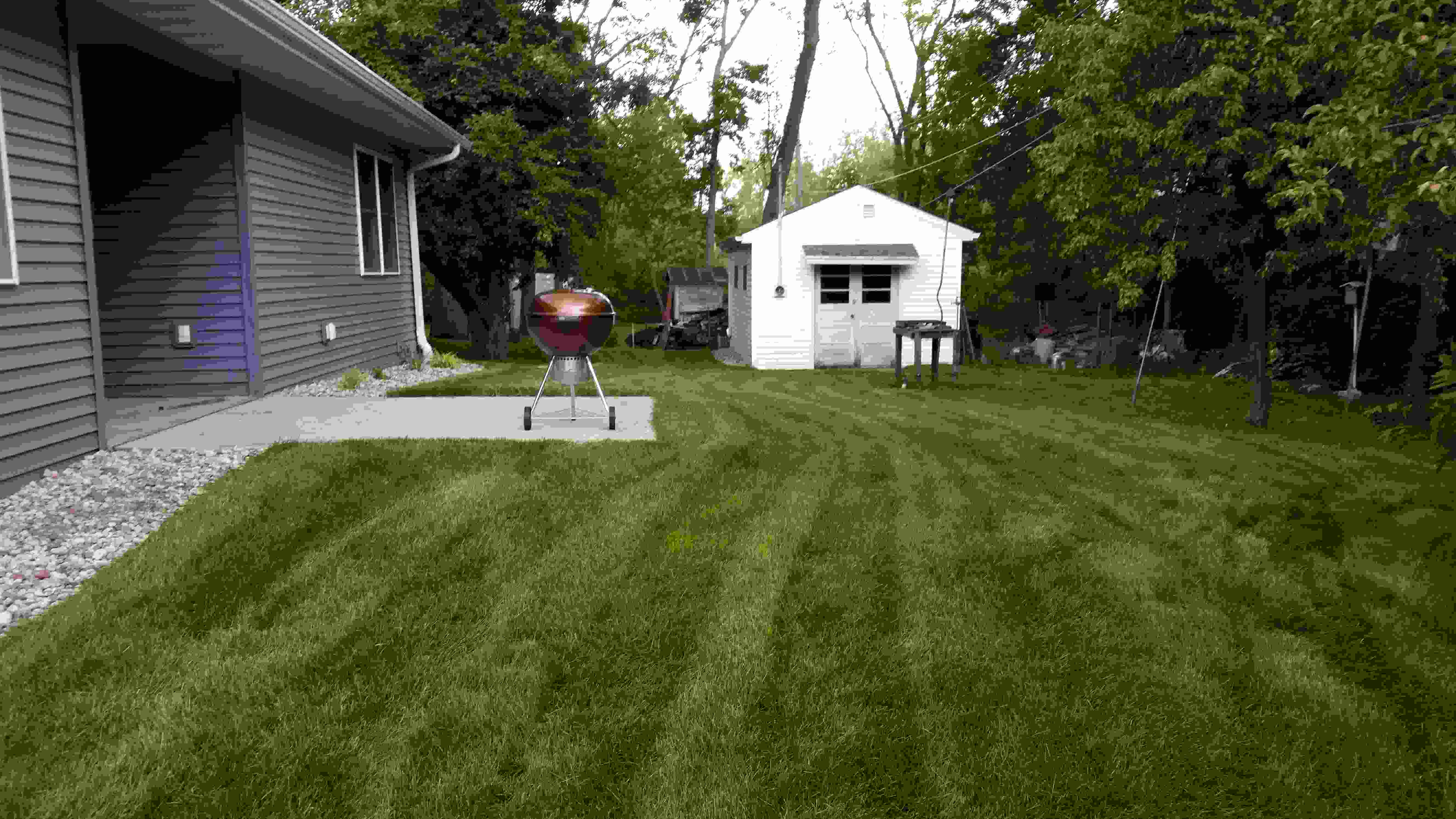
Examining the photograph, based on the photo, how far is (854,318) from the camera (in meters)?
19.0

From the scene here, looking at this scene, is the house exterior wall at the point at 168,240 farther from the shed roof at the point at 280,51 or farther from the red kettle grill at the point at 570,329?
the red kettle grill at the point at 570,329

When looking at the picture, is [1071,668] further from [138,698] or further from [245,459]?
[245,459]

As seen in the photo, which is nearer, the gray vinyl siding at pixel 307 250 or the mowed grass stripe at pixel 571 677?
the mowed grass stripe at pixel 571 677

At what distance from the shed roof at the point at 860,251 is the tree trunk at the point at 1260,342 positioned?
8.48 metres

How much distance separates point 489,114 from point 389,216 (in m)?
3.62

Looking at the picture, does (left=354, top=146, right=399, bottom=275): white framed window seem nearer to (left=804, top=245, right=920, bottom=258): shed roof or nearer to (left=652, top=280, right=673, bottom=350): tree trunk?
(left=804, top=245, right=920, bottom=258): shed roof

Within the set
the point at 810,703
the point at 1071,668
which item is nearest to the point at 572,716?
the point at 810,703

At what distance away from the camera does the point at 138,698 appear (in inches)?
126

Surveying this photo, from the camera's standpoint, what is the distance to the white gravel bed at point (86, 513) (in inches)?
156

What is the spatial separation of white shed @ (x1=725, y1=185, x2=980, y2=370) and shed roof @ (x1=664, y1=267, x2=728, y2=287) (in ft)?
46.8

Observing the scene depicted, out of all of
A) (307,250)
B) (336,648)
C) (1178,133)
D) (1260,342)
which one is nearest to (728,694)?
(336,648)

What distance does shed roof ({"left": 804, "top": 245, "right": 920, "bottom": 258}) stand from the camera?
18.2 m

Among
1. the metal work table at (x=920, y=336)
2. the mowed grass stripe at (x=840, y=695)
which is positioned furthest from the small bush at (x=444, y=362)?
the mowed grass stripe at (x=840, y=695)

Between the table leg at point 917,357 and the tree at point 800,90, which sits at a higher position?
the tree at point 800,90
